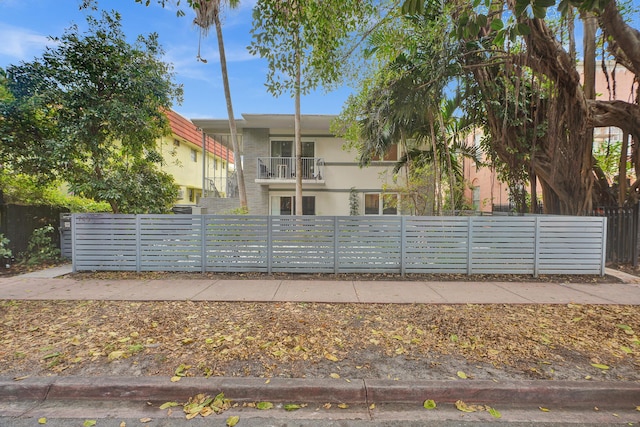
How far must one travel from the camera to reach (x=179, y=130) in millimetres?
18469

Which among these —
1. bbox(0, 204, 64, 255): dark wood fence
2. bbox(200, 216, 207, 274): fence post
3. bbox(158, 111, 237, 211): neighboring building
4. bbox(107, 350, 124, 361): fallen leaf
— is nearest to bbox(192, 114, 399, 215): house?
bbox(158, 111, 237, 211): neighboring building

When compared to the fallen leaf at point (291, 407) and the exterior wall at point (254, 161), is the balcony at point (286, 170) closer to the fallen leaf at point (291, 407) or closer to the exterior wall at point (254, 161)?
the exterior wall at point (254, 161)

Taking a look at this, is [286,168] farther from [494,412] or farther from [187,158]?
[494,412]

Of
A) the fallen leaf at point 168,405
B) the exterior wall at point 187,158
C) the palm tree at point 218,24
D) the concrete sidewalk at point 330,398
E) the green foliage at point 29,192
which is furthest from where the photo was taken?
the exterior wall at point 187,158

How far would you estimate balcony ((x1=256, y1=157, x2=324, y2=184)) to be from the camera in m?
14.9

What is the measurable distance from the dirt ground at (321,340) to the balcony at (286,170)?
10.2m

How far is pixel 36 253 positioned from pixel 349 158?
12007 mm

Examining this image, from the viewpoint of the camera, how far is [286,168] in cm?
1513

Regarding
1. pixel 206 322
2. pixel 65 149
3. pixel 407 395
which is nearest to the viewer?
pixel 407 395

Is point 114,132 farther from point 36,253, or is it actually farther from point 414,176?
point 414,176

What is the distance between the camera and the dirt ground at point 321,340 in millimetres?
3174

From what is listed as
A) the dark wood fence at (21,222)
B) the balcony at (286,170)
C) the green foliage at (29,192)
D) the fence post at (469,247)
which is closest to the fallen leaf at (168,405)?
the fence post at (469,247)

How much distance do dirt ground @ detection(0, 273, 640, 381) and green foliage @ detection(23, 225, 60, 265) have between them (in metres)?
3.69

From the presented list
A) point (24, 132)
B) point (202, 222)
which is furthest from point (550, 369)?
point (24, 132)
